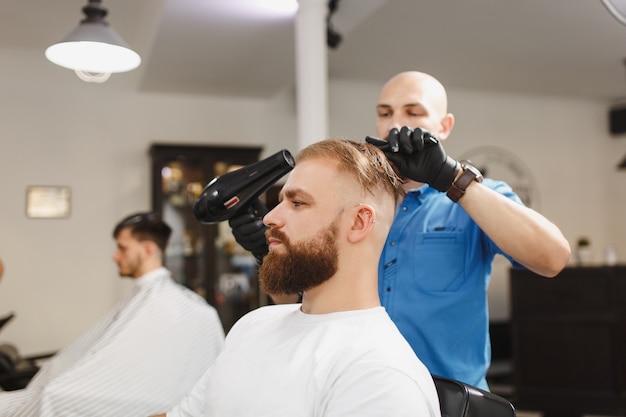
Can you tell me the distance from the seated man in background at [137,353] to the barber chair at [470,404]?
164 cm

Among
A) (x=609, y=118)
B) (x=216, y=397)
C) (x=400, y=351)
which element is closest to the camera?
(x=400, y=351)

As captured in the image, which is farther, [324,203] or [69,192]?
[69,192]

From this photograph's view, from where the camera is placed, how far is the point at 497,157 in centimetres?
609

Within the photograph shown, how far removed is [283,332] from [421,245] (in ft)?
1.72

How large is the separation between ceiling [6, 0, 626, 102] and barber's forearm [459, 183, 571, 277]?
244 cm

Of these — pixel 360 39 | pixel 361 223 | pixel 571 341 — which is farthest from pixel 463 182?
pixel 571 341

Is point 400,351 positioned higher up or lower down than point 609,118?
lower down

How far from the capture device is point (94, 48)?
2791mm

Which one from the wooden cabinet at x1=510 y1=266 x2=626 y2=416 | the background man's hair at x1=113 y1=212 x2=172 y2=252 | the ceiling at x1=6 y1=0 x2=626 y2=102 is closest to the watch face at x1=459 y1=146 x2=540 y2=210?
the ceiling at x1=6 y1=0 x2=626 y2=102

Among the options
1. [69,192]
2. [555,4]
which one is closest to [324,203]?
[555,4]

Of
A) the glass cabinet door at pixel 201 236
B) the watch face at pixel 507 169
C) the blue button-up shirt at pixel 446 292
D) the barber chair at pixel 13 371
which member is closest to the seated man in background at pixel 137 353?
the barber chair at pixel 13 371

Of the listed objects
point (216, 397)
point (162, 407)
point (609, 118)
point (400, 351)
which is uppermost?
point (609, 118)

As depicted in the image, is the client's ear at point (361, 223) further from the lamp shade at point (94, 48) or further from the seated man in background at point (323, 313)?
the lamp shade at point (94, 48)

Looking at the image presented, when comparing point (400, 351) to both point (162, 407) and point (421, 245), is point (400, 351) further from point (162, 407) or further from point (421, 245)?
point (162, 407)
